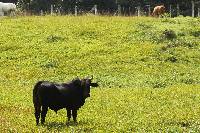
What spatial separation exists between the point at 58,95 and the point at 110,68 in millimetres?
16040

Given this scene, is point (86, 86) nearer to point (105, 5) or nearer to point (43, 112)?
point (43, 112)

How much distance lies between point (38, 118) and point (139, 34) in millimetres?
25167

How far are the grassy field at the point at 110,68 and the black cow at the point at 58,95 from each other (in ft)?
1.92

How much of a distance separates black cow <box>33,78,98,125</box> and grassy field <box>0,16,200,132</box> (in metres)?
0.58

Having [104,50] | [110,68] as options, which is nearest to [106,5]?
[104,50]

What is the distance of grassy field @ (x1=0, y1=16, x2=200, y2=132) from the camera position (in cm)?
1844

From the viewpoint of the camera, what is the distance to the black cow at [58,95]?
16672 millimetres

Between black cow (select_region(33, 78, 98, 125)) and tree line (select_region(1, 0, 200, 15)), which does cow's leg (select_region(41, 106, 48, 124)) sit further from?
tree line (select_region(1, 0, 200, 15))

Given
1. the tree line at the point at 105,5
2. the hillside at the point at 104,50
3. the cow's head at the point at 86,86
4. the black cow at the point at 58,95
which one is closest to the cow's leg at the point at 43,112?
the black cow at the point at 58,95

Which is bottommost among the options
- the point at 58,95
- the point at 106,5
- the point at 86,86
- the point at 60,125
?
the point at 60,125

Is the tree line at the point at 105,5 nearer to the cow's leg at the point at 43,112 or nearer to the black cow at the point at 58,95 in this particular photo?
the black cow at the point at 58,95

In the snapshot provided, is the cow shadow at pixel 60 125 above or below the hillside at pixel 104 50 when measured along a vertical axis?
below

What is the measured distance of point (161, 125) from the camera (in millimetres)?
17719

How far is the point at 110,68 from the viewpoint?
32875 mm
